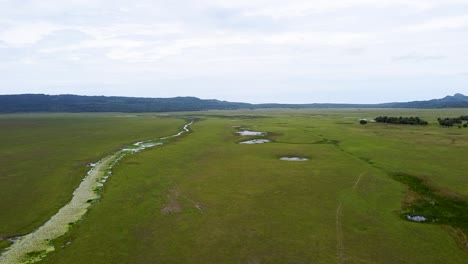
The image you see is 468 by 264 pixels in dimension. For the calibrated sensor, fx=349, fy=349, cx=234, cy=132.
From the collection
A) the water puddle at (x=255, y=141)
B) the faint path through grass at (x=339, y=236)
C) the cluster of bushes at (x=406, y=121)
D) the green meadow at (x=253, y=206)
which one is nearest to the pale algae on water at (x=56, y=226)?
the green meadow at (x=253, y=206)

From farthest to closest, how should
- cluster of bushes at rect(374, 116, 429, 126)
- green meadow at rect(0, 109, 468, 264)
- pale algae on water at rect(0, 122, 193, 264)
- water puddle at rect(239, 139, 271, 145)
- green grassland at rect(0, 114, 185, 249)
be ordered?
cluster of bushes at rect(374, 116, 429, 126)
water puddle at rect(239, 139, 271, 145)
green grassland at rect(0, 114, 185, 249)
green meadow at rect(0, 109, 468, 264)
pale algae on water at rect(0, 122, 193, 264)

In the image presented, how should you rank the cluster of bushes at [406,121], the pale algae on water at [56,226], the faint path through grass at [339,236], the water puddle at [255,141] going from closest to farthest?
the faint path through grass at [339,236]
the pale algae on water at [56,226]
the water puddle at [255,141]
the cluster of bushes at [406,121]

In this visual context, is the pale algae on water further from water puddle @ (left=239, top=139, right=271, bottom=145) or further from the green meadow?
water puddle @ (left=239, top=139, right=271, bottom=145)

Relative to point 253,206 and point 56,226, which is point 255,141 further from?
point 56,226

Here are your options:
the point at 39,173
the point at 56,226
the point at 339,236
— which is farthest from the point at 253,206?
the point at 39,173

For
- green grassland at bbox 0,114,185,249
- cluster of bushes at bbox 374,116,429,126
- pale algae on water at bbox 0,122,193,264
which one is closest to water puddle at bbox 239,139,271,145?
green grassland at bbox 0,114,185,249

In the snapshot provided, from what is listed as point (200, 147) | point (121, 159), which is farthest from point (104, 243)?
point (200, 147)

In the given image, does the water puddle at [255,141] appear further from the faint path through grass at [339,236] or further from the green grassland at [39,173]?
the faint path through grass at [339,236]
